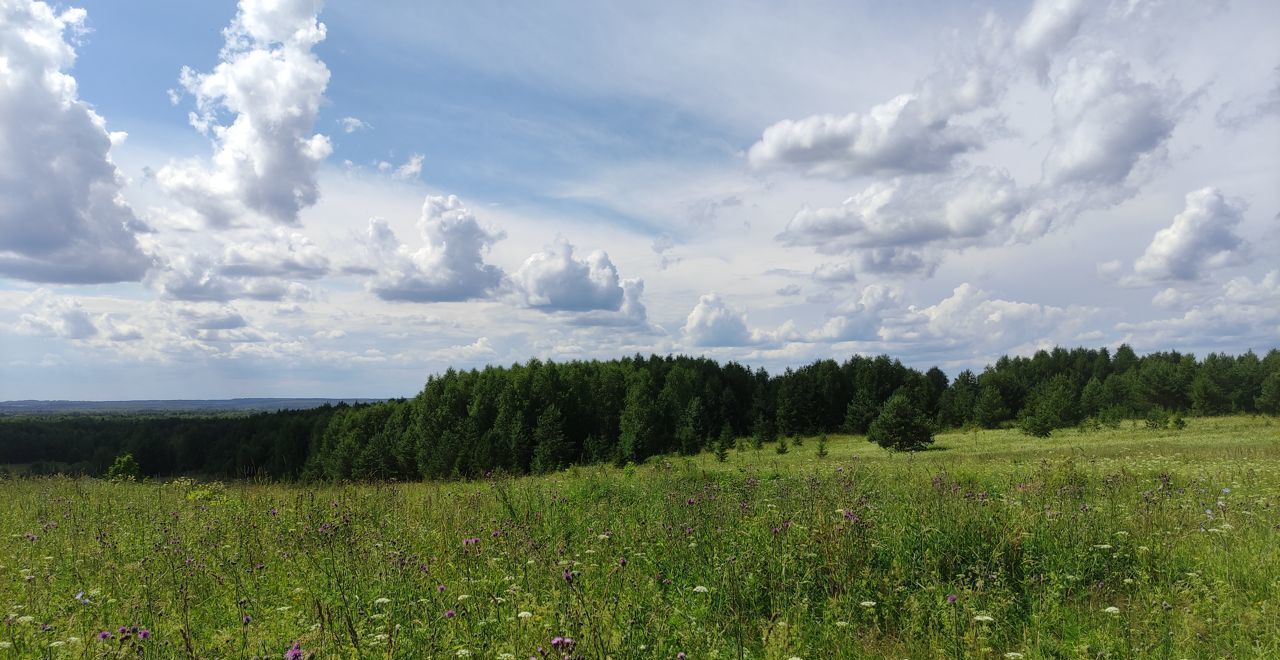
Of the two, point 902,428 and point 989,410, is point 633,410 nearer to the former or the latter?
point 902,428

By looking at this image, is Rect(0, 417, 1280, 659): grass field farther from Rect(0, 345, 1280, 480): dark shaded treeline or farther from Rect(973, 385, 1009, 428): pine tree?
Rect(973, 385, 1009, 428): pine tree

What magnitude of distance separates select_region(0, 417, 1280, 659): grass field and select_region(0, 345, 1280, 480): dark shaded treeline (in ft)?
111

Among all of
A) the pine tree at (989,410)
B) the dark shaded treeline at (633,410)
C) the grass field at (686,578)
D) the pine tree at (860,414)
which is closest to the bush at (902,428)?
the dark shaded treeline at (633,410)

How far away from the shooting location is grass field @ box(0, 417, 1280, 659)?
4.58 meters

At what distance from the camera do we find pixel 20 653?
185 inches

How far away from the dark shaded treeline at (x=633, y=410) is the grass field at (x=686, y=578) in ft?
111

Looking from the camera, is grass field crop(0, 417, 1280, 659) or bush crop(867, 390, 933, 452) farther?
bush crop(867, 390, 933, 452)

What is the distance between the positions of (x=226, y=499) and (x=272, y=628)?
7.94 metres

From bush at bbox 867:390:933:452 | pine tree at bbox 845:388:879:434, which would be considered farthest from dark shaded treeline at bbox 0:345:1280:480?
bush at bbox 867:390:933:452

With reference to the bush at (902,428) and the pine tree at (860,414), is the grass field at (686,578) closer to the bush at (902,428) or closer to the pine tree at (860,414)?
the bush at (902,428)

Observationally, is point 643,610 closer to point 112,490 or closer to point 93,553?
point 93,553

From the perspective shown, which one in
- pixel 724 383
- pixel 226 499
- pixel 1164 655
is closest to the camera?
pixel 1164 655

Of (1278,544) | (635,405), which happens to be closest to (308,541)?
(1278,544)

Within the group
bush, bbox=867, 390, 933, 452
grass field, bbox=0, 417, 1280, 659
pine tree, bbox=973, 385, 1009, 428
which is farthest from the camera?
pine tree, bbox=973, 385, 1009, 428
